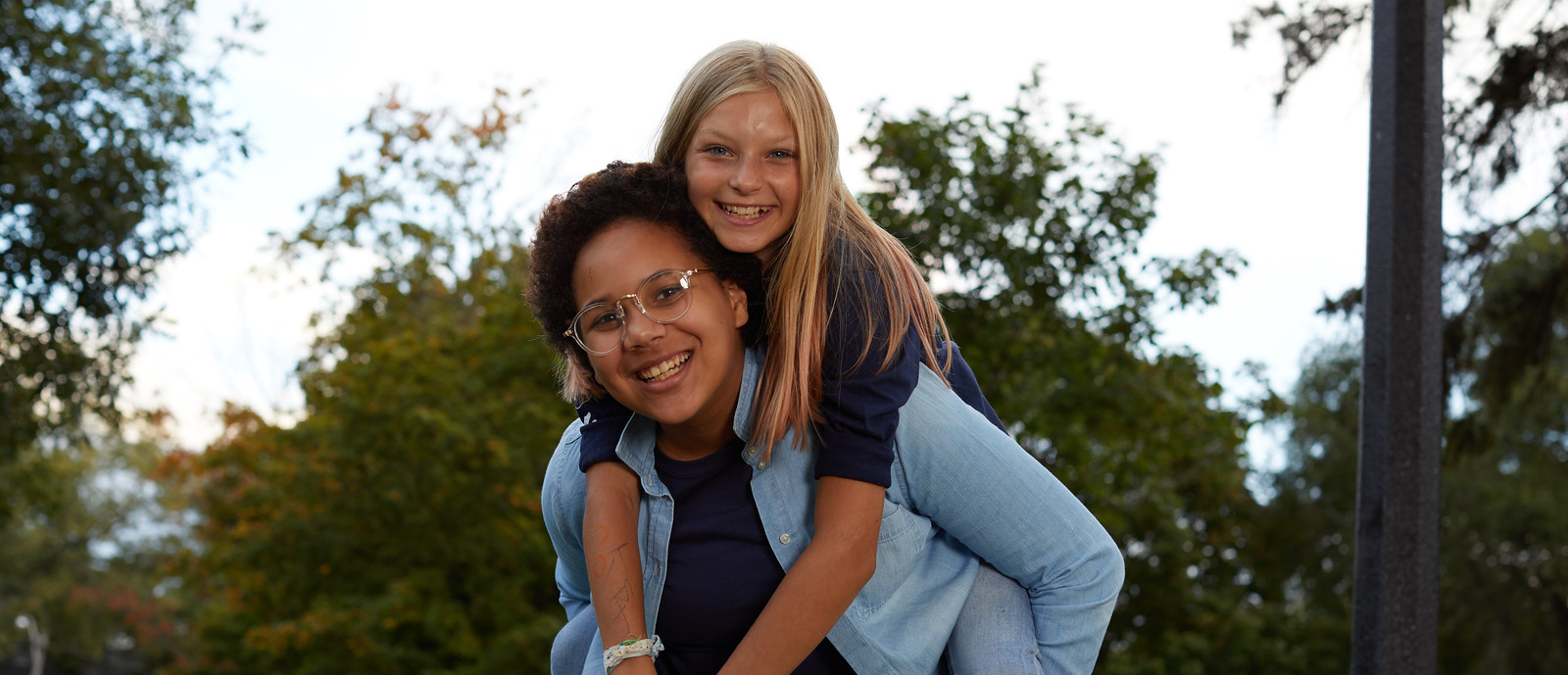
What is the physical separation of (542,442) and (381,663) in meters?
2.81

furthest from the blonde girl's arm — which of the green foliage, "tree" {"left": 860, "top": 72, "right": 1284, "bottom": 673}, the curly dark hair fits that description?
the green foliage

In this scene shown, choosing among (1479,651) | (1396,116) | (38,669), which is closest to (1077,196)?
(1396,116)

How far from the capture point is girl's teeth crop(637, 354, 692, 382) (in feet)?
7.11

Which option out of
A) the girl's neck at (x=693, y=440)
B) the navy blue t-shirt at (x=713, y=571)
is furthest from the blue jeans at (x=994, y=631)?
the girl's neck at (x=693, y=440)

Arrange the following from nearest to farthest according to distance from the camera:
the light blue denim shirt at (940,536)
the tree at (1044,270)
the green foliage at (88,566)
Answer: the light blue denim shirt at (940,536), the tree at (1044,270), the green foliage at (88,566)

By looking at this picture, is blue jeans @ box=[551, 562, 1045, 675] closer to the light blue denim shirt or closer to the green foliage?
the light blue denim shirt

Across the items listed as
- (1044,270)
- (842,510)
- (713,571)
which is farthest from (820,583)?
(1044,270)

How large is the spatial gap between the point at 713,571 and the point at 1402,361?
242 centimetres

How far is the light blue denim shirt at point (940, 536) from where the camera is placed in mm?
2217

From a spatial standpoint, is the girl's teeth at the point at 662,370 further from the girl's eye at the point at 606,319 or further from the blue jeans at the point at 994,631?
the blue jeans at the point at 994,631

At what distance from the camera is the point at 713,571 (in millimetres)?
2295

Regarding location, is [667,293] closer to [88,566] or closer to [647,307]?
[647,307]

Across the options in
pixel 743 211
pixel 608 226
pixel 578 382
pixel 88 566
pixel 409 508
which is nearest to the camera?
pixel 608 226

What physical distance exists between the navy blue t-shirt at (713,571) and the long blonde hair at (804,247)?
6.5 inches
